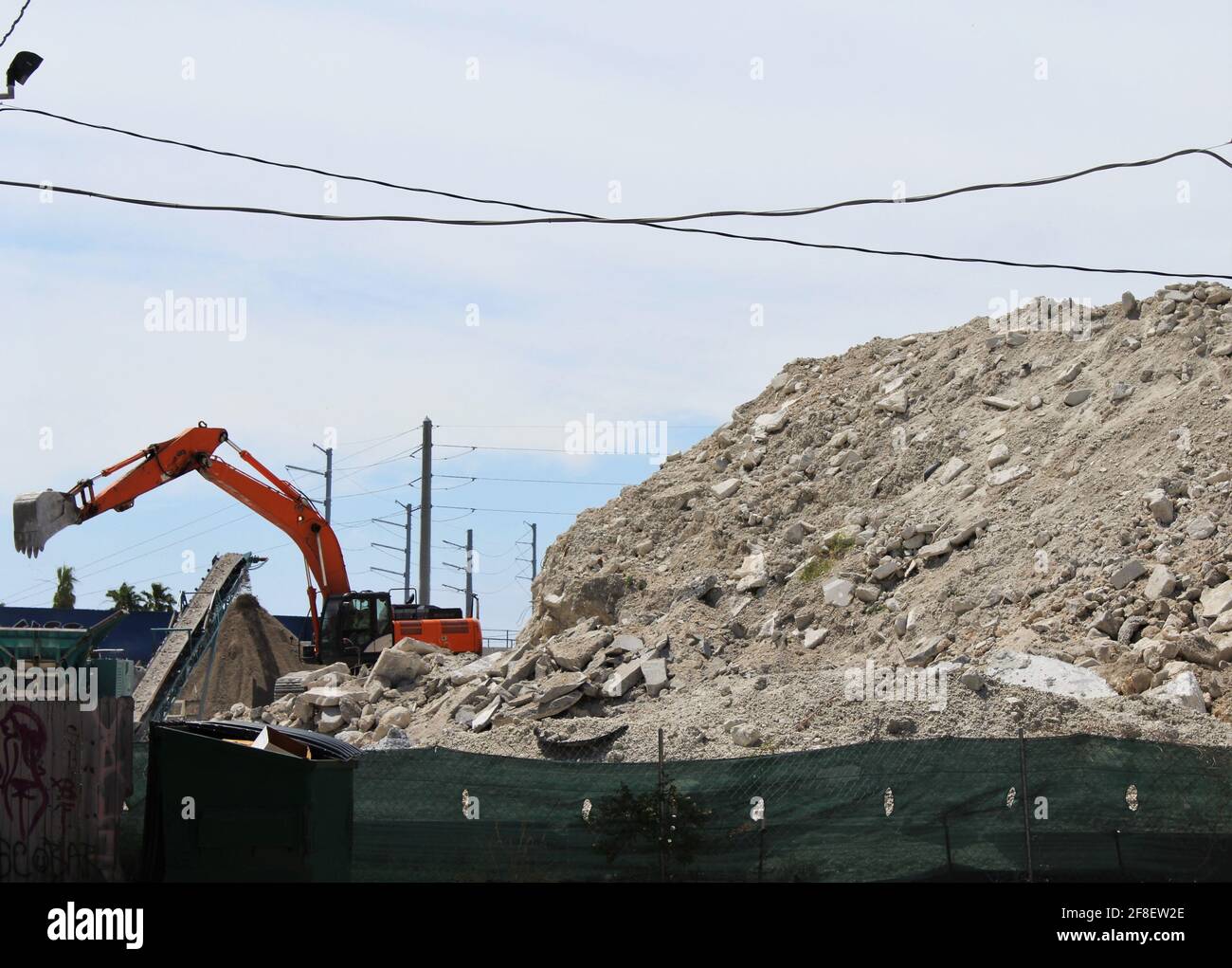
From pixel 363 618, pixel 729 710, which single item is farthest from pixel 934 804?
pixel 363 618

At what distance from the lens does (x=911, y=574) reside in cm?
2103

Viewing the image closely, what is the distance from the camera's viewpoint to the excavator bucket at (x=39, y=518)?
745 inches

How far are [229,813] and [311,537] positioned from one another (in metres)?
15.7

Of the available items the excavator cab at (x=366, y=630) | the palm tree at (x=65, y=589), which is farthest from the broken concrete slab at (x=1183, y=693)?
the palm tree at (x=65, y=589)

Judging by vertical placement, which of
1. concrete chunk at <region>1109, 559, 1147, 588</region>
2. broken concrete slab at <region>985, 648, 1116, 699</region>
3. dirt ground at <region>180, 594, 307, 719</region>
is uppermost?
concrete chunk at <region>1109, 559, 1147, 588</region>

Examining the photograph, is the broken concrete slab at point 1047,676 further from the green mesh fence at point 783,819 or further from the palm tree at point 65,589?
the palm tree at point 65,589

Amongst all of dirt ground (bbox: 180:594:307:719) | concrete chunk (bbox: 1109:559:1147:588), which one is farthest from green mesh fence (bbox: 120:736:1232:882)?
dirt ground (bbox: 180:594:307:719)

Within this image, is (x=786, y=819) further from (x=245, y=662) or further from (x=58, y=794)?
(x=245, y=662)

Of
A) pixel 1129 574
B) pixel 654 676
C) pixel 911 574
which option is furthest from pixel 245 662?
pixel 1129 574

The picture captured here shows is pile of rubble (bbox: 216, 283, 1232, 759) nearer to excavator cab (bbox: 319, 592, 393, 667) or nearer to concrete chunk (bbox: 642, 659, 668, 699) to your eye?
concrete chunk (bbox: 642, 659, 668, 699)

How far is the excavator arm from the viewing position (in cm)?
1969

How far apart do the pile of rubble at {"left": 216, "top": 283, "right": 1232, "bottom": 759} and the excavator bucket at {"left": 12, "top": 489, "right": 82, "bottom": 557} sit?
14.6 ft
